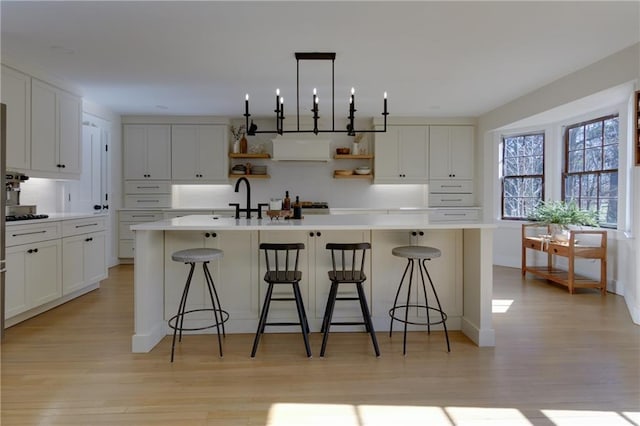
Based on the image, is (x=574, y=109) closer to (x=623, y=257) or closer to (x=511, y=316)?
(x=623, y=257)

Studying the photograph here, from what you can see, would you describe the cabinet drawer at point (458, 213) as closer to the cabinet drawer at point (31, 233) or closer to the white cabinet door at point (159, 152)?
the white cabinet door at point (159, 152)

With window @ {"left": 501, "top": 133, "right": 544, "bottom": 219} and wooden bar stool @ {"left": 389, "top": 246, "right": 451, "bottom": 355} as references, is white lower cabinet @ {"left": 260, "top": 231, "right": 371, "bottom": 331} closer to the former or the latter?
wooden bar stool @ {"left": 389, "top": 246, "right": 451, "bottom": 355}

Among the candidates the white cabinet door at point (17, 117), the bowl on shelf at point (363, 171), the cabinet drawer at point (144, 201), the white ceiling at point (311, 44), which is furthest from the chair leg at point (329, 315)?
the cabinet drawer at point (144, 201)

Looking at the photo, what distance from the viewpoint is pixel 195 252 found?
2.83 metres

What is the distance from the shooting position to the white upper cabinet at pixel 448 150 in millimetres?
6594

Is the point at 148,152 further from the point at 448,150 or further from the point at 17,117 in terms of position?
the point at 448,150

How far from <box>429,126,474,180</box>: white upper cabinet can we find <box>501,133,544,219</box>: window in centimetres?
60

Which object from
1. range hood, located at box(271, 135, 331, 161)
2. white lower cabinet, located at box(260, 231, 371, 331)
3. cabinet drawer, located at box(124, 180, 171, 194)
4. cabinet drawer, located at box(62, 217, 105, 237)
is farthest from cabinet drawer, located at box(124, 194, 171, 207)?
white lower cabinet, located at box(260, 231, 371, 331)

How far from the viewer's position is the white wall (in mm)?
3596

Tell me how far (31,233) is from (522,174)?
6343 millimetres

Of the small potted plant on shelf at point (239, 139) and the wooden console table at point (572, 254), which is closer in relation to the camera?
the wooden console table at point (572, 254)

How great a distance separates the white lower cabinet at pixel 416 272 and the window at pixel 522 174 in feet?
11.3

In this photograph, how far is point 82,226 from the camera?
427cm

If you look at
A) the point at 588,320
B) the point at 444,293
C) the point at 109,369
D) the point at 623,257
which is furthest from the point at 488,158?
the point at 109,369
